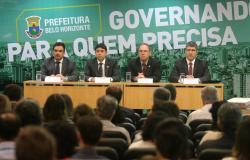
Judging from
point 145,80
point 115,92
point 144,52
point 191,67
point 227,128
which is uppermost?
point 144,52

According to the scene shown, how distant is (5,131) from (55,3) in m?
8.23

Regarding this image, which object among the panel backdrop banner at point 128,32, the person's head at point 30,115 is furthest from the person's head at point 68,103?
the panel backdrop banner at point 128,32

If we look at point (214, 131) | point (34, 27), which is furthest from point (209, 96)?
point (34, 27)

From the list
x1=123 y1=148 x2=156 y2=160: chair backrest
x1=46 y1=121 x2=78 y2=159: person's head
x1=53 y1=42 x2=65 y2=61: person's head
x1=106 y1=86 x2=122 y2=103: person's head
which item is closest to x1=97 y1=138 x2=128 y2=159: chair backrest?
x1=123 y1=148 x2=156 y2=160: chair backrest

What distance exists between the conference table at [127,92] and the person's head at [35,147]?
19.9 feet

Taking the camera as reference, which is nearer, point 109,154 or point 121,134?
point 109,154

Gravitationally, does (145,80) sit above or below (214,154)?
above

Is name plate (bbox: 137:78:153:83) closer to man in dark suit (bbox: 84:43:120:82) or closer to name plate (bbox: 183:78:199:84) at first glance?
name plate (bbox: 183:78:199:84)

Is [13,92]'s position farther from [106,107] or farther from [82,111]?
[82,111]

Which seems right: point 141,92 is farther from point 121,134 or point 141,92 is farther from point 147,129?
point 147,129

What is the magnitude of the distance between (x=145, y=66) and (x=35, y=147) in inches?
292

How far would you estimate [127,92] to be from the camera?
9023mm

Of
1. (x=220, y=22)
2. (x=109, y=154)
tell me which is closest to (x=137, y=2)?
(x=220, y=22)

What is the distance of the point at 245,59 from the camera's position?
11141 mm
